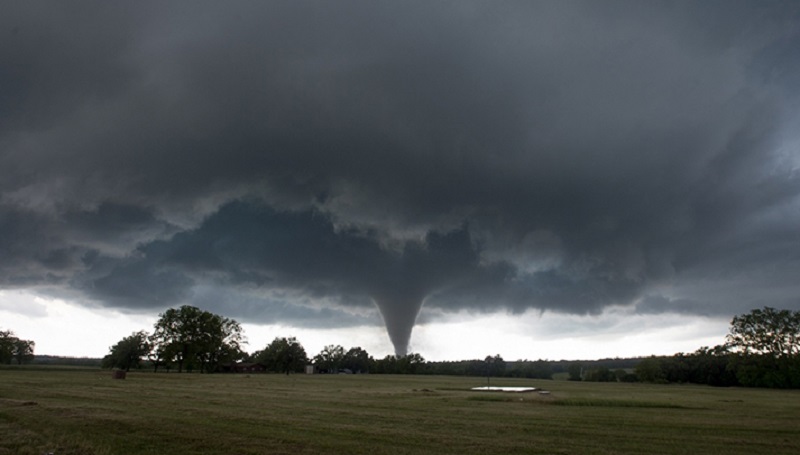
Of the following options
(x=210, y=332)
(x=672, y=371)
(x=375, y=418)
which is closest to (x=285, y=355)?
(x=210, y=332)

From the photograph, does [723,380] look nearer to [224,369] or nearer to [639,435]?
[639,435]

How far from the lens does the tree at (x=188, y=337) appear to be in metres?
123

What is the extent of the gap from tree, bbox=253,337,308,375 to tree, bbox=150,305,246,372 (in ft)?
121

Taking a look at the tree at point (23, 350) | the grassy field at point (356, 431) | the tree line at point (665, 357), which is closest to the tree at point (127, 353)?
the tree line at point (665, 357)

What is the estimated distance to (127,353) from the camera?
13462 cm

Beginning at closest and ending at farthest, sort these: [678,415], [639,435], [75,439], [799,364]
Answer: [75,439], [639,435], [678,415], [799,364]

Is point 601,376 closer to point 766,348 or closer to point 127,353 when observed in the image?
point 766,348

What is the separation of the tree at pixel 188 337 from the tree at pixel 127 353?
11442 millimetres

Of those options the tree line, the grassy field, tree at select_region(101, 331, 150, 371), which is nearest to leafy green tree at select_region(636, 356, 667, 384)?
the tree line

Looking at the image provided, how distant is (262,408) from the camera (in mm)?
30953

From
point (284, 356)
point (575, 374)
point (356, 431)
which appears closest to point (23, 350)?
point (284, 356)

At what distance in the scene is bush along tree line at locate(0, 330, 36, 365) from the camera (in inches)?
5226

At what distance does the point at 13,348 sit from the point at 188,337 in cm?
5869

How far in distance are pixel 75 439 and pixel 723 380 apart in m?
138
